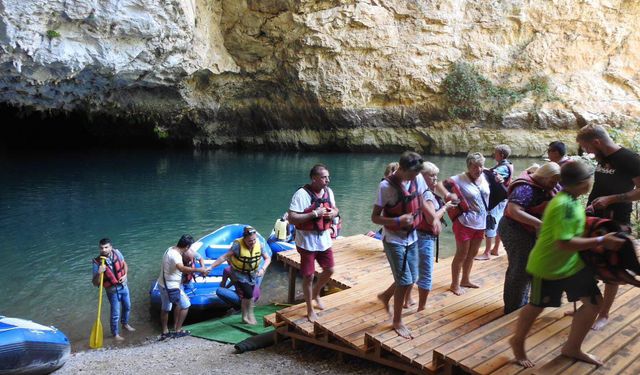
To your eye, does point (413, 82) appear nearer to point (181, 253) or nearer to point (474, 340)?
point (181, 253)

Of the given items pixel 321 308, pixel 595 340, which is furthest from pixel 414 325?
pixel 595 340

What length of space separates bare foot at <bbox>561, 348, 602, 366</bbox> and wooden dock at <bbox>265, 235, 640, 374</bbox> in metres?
0.04

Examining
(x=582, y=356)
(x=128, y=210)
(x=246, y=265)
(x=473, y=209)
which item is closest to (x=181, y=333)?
(x=246, y=265)

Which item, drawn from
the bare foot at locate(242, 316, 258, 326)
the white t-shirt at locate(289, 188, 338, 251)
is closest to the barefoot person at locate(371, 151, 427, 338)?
the white t-shirt at locate(289, 188, 338, 251)

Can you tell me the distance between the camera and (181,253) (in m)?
6.07

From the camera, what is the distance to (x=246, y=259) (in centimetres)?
579

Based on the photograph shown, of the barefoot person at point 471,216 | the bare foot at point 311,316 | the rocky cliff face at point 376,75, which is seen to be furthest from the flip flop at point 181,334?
the rocky cliff face at point 376,75

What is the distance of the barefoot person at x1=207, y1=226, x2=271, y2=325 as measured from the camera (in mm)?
5797

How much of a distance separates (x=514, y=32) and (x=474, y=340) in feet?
84.6

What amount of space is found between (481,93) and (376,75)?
19.8 feet

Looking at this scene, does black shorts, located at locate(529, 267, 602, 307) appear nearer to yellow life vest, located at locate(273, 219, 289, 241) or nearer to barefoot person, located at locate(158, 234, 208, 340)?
barefoot person, located at locate(158, 234, 208, 340)

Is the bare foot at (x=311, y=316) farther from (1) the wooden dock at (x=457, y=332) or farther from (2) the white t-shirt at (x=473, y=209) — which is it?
(2) the white t-shirt at (x=473, y=209)

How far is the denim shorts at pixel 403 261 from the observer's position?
3.66 metres

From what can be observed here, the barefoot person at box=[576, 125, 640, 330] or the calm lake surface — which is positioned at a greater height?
the barefoot person at box=[576, 125, 640, 330]
